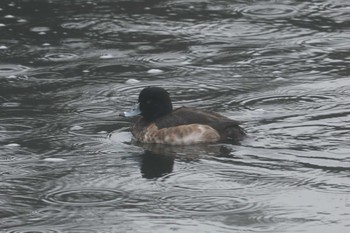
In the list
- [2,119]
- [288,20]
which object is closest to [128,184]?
[2,119]

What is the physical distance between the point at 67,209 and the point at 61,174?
3.84ft

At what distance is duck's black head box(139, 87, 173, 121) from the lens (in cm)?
1209

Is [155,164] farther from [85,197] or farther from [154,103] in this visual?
[85,197]

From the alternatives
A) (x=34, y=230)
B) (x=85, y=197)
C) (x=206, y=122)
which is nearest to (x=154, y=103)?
(x=206, y=122)

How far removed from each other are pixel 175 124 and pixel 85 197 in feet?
7.26

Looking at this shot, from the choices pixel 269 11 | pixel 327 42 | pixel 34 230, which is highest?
pixel 34 230

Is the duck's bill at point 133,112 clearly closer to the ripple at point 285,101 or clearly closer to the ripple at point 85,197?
the ripple at point 285,101

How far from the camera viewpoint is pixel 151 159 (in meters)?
11.3

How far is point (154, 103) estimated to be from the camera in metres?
12.1

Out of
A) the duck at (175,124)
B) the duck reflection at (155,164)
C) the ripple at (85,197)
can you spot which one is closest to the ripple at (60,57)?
the duck at (175,124)

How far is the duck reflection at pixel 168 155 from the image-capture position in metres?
10.9

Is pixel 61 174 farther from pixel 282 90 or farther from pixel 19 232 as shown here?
pixel 282 90

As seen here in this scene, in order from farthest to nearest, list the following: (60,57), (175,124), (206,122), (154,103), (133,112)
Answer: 1. (60,57)
2. (133,112)
3. (154,103)
4. (175,124)
5. (206,122)

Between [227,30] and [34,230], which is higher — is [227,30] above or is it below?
below
